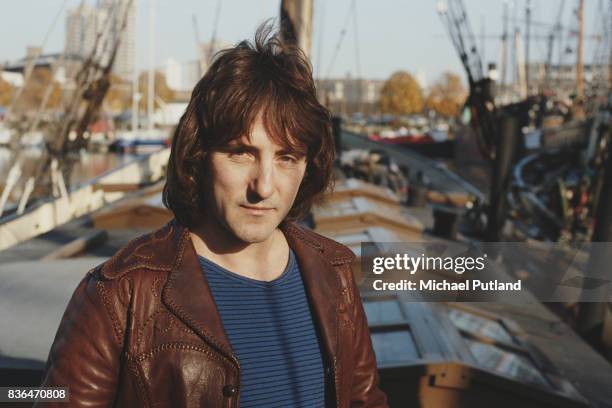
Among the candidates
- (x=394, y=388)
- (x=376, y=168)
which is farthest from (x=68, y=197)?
(x=394, y=388)

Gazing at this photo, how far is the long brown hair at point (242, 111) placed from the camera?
1.88m

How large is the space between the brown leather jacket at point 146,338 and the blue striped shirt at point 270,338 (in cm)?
8

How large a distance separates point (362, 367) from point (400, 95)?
3515 inches

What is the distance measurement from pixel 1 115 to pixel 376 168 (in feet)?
206

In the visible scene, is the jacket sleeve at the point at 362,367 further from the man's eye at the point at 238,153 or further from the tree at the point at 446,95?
the tree at the point at 446,95

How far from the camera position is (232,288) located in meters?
1.94

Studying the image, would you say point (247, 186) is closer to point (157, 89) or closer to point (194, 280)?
point (194, 280)

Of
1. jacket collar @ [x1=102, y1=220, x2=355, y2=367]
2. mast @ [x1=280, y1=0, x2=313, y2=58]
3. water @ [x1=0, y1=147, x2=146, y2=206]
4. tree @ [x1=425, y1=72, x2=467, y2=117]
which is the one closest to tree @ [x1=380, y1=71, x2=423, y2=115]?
tree @ [x1=425, y1=72, x2=467, y2=117]

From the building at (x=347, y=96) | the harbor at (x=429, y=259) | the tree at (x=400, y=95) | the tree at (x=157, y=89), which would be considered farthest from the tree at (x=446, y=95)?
the harbor at (x=429, y=259)

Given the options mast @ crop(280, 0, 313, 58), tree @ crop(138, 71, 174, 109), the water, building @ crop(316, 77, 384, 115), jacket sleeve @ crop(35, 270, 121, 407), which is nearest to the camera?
jacket sleeve @ crop(35, 270, 121, 407)

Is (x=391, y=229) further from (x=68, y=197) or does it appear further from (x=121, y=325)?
(x=121, y=325)

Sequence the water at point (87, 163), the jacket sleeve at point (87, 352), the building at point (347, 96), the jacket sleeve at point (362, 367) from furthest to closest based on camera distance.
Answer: the water at point (87, 163), the building at point (347, 96), the jacket sleeve at point (362, 367), the jacket sleeve at point (87, 352)

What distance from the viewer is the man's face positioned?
6.24ft

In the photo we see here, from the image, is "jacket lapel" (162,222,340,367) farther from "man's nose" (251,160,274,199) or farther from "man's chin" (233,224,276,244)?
"man's nose" (251,160,274,199)
